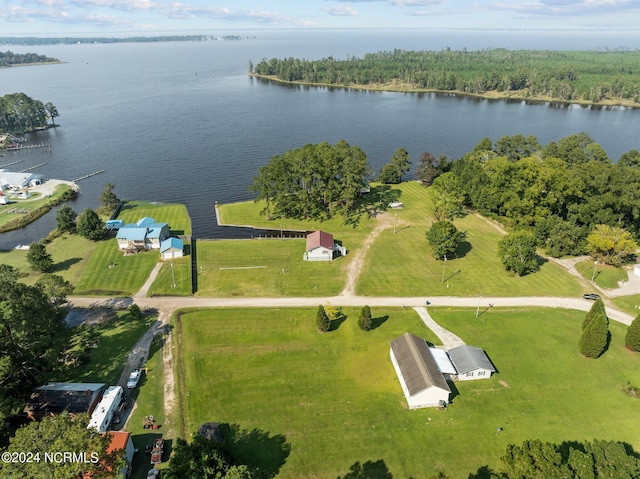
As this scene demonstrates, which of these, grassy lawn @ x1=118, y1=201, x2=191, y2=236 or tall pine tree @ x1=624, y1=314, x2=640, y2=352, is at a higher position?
tall pine tree @ x1=624, y1=314, x2=640, y2=352

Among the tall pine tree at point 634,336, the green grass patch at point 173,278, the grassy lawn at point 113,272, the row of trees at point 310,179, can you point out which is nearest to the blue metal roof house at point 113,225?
the grassy lawn at point 113,272

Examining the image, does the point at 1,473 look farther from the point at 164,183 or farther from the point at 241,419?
the point at 164,183

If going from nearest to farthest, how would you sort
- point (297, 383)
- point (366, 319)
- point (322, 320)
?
point (297, 383), point (322, 320), point (366, 319)

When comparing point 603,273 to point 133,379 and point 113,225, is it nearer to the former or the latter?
point 133,379

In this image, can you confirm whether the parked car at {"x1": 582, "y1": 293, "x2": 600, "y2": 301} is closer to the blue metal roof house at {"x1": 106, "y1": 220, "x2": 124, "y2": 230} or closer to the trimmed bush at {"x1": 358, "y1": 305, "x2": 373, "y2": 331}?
the trimmed bush at {"x1": 358, "y1": 305, "x2": 373, "y2": 331}

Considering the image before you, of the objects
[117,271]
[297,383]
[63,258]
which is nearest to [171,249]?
[117,271]

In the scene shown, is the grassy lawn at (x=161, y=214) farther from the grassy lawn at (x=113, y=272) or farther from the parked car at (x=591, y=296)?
the parked car at (x=591, y=296)

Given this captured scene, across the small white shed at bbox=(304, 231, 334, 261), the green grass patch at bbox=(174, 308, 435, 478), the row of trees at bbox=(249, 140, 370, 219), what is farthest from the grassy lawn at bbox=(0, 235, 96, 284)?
the small white shed at bbox=(304, 231, 334, 261)

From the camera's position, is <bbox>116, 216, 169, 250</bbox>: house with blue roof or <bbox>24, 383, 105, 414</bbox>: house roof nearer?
<bbox>24, 383, 105, 414</bbox>: house roof
